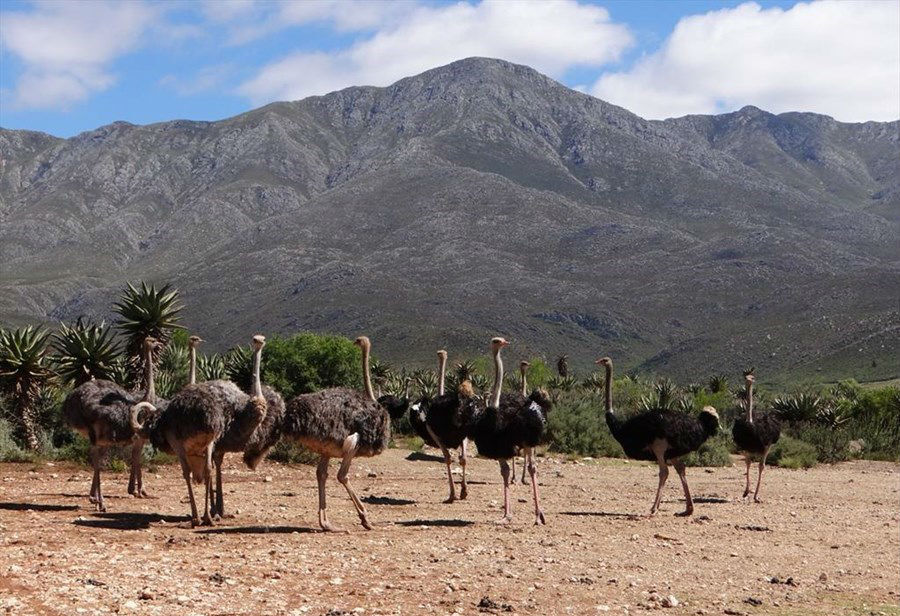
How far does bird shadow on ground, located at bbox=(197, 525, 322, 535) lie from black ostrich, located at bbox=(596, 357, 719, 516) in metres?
5.88

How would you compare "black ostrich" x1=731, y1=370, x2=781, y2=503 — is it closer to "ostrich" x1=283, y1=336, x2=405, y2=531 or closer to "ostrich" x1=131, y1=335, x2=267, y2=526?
"ostrich" x1=283, y1=336, x2=405, y2=531

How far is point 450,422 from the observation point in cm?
1680

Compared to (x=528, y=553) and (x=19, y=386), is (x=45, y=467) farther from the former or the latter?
(x=528, y=553)

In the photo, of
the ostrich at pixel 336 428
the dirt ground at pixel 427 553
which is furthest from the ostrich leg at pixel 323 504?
the dirt ground at pixel 427 553

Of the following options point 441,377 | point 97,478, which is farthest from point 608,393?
point 97,478

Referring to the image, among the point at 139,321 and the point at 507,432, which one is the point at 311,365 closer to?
the point at 139,321

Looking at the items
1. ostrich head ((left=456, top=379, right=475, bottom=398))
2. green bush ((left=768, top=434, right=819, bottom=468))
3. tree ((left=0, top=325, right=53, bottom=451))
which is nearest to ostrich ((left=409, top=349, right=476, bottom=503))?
ostrich head ((left=456, top=379, right=475, bottom=398))

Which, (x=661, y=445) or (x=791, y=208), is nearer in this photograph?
(x=661, y=445)

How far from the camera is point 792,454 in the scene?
1150 inches

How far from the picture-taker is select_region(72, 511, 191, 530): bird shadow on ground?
12.6 meters

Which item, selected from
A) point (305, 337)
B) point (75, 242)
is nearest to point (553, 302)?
point (305, 337)

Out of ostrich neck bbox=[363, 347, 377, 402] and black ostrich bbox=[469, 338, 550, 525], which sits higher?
ostrich neck bbox=[363, 347, 377, 402]

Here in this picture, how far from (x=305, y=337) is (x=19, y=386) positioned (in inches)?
668

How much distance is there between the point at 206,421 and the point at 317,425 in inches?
50.7
